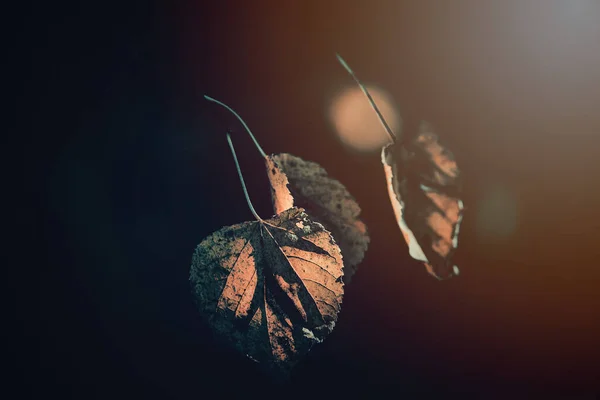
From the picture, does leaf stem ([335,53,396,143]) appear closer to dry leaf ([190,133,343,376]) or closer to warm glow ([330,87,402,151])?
warm glow ([330,87,402,151])

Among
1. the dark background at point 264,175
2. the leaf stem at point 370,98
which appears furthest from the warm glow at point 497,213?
the leaf stem at point 370,98

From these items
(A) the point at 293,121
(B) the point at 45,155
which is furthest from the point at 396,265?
(B) the point at 45,155

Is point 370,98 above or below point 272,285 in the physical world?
above

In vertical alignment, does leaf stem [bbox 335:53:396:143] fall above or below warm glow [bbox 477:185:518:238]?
above

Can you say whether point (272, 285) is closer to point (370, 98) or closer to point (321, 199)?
point (321, 199)

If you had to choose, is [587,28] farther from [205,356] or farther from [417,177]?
[205,356]

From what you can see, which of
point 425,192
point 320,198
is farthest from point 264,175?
point 425,192

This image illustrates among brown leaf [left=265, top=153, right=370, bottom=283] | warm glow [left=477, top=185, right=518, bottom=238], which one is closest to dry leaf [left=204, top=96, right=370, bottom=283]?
brown leaf [left=265, top=153, right=370, bottom=283]
